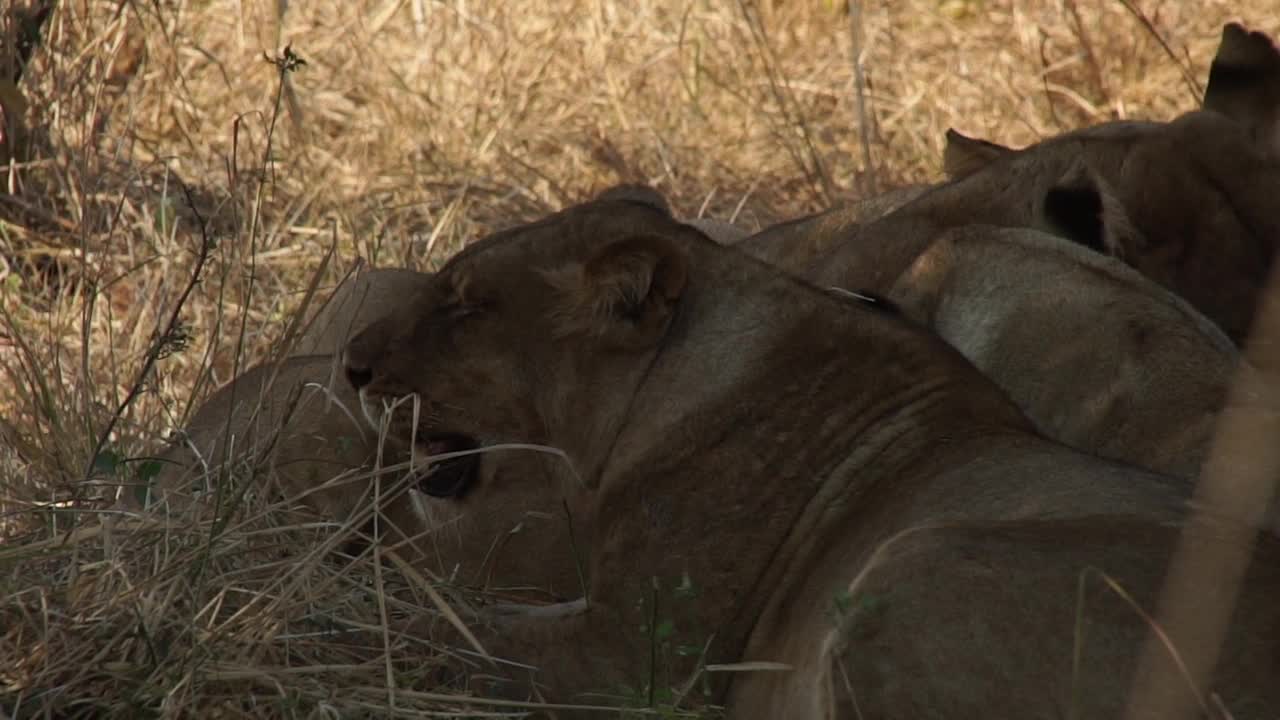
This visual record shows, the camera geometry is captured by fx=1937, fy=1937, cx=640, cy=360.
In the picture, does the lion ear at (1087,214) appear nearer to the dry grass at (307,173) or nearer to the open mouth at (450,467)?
the open mouth at (450,467)

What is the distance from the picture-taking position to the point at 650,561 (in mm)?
3568

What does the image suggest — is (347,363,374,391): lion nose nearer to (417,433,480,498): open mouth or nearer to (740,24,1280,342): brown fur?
(417,433,480,498): open mouth

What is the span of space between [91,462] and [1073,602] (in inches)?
86.0

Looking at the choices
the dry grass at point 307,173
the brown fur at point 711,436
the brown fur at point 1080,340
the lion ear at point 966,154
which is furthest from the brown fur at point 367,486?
the lion ear at point 966,154

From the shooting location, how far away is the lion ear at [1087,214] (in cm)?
477

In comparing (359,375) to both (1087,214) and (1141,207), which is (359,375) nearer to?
(1087,214)

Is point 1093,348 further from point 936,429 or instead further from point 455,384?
point 455,384

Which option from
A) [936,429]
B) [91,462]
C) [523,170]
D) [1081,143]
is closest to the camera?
[936,429]

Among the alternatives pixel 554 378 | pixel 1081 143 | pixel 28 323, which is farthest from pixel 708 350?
pixel 28 323

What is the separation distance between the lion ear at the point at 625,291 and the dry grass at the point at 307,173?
599 millimetres

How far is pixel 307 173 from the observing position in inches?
293

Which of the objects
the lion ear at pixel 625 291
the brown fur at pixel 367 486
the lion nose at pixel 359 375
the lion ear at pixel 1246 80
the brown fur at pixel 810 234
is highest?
the lion ear at pixel 1246 80

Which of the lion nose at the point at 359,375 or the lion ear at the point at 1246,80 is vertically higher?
the lion ear at the point at 1246,80

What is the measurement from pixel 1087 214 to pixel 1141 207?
144 millimetres
